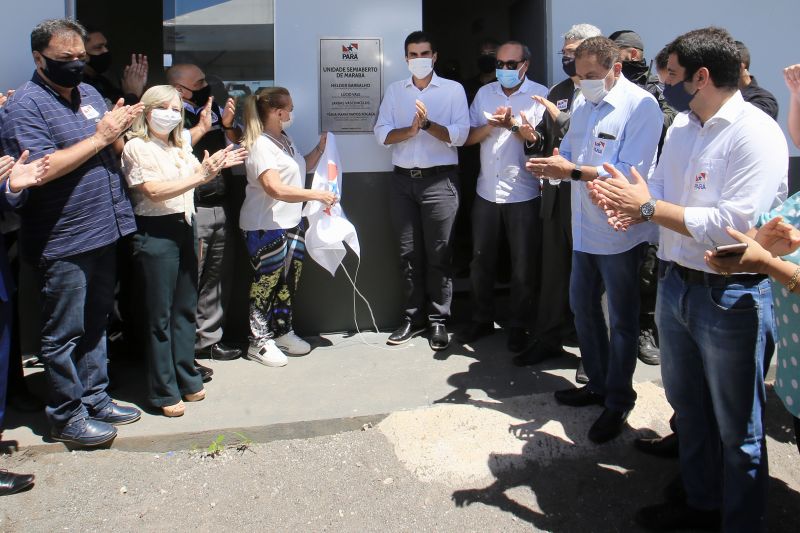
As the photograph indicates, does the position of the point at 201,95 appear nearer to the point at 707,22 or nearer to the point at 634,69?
the point at 634,69

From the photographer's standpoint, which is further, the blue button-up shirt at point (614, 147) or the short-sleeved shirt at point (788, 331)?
the blue button-up shirt at point (614, 147)

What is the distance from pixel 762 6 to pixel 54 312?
597 centimetres

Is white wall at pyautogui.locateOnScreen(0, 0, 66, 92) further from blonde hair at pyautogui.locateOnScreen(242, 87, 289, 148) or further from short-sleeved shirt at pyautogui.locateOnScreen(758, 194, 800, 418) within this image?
short-sleeved shirt at pyautogui.locateOnScreen(758, 194, 800, 418)

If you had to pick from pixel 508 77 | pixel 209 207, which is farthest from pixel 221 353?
pixel 508 77

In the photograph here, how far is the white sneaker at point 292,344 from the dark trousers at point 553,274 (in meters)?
1.75

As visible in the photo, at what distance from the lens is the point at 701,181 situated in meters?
2.77

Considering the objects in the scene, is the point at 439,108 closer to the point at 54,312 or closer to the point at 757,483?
the point at 54,312

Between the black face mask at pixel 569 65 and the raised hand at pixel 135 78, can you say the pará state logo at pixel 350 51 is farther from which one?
the black face mask at pixel 569 65

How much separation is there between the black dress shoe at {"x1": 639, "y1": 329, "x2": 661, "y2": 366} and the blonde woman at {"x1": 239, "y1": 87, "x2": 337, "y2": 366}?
8.17 feet

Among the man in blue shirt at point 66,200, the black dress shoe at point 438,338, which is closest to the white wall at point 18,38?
the man in blue shirt at point 66,200

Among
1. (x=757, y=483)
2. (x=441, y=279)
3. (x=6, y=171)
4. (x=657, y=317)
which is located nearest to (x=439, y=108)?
(x=441, y=279)

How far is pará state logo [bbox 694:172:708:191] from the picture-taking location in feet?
9.02

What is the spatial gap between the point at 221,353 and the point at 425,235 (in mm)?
1790

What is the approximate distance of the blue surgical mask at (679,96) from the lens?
2861 mm
